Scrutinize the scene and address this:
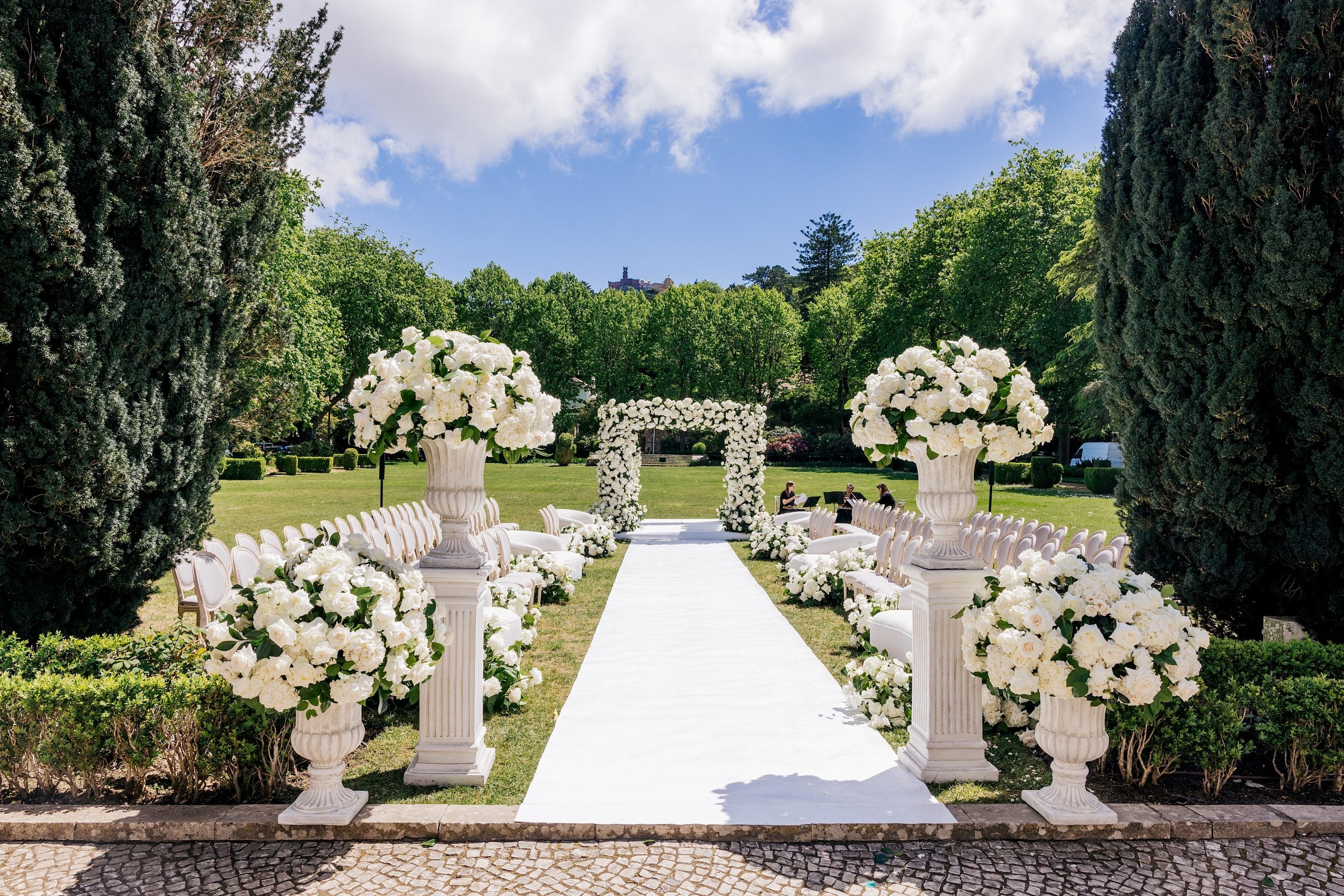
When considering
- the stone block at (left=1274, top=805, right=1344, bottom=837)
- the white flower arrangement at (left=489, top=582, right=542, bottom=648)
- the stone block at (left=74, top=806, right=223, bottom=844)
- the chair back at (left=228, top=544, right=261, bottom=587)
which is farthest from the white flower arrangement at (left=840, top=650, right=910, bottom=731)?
the chair back at (left=228, top=544, right=261, bottom=587)

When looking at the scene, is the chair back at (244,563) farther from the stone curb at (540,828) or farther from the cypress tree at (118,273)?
the stone curb at (540,828)

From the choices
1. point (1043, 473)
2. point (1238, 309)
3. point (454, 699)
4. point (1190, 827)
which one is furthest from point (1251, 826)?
point (1043, 473)

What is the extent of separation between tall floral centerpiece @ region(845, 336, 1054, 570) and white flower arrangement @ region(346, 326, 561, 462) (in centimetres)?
208

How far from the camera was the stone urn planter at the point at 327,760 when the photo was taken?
3.69 metres

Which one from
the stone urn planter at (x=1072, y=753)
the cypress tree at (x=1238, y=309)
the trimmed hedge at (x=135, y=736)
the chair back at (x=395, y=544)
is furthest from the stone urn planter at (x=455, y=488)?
the chair back at (x=395, y=544)

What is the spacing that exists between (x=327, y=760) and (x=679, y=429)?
46.2 ft

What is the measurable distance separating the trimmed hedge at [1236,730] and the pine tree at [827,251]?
190 ft

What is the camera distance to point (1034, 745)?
16.0 ft

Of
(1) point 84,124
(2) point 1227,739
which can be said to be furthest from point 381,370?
(2) point 1227,739

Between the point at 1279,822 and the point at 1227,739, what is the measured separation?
45cm

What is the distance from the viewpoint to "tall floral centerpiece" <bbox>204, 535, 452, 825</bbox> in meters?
3.42

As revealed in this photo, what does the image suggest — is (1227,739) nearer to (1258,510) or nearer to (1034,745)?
(1034,745)

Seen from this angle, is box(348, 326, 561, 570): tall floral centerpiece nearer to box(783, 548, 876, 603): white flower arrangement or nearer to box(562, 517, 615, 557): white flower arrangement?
box(783, 548, 876, 603): white flower arrangement

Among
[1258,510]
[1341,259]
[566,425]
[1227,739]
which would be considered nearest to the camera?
[1227,739]
